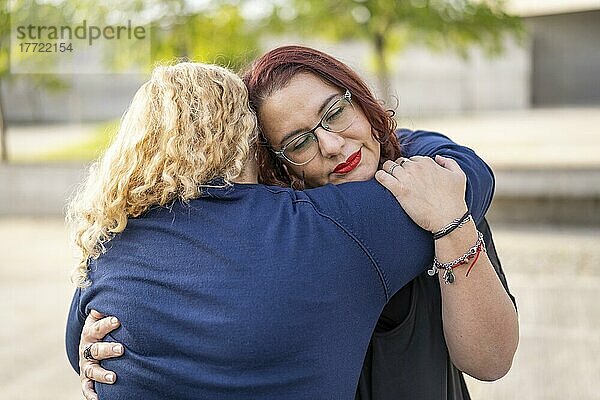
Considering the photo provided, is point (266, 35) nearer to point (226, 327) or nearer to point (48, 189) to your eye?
point (48, 189)

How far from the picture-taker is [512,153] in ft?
54.0

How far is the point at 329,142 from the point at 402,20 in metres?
12.2

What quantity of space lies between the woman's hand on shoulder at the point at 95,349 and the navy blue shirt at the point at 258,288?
0.03 metres

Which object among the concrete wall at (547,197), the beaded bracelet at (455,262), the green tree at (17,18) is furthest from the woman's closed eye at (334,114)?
the concrete wall at (547,197)

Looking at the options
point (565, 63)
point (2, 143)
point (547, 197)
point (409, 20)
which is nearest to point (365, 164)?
point (547, 197)

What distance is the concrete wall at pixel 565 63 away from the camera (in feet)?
106

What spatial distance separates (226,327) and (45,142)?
21.5 meters

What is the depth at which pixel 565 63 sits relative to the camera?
33.4m

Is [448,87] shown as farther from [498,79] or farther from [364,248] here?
[364,248]

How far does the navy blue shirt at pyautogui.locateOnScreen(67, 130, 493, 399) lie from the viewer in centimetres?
156

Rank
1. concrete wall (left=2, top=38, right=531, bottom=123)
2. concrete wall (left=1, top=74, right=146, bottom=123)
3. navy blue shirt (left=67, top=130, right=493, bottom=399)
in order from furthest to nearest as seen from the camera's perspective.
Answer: concrete wall (left=2, top=38, right=531, bottom=123)
concrete wall (left=1, top=74, right=146, bottom=123)
navy blue shirt (left=67, top=130, right=493, bottom=399)

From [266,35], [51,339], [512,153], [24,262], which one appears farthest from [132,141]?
[512,153]

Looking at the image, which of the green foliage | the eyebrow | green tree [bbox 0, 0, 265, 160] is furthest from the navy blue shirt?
the green foliage

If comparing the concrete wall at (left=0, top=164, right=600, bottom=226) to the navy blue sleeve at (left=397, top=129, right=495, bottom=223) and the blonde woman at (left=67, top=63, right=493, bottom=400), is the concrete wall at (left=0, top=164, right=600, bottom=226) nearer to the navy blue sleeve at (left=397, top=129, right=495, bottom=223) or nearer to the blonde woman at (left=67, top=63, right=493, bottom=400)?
the navy blue sleeve at (left=397, top=129, right=495, bottom=223)
